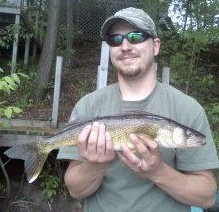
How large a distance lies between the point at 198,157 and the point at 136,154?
1.46ft

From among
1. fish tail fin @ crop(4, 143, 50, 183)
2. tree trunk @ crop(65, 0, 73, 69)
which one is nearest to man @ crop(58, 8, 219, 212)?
fish tail fin @ crop(4, 143, 50, 183)

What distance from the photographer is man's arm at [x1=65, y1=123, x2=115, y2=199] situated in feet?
9.27

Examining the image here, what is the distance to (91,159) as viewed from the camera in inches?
113

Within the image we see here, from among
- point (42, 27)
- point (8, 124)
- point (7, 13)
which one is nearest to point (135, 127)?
point (8, 124)

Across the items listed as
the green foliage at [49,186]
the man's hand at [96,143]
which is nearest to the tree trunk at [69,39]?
the green foliage at [49,186]

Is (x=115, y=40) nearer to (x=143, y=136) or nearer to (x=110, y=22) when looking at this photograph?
(x=110, y=22)

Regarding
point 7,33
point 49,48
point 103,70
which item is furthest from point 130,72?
point 7,33

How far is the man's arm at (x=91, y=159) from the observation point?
111 inches

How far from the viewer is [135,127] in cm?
289

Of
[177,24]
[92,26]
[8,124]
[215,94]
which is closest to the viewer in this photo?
[8,124]

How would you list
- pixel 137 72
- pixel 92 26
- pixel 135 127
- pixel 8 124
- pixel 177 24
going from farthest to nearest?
1. pixel 92 26
2. pixel 177 24
3. pixel 8 124
4. pixel 137 72
5. pixel 135 127

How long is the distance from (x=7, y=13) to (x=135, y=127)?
476 inches

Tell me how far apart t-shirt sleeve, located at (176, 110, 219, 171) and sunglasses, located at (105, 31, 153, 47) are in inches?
24.8

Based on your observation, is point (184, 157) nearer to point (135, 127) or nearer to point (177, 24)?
point (135, 127)
